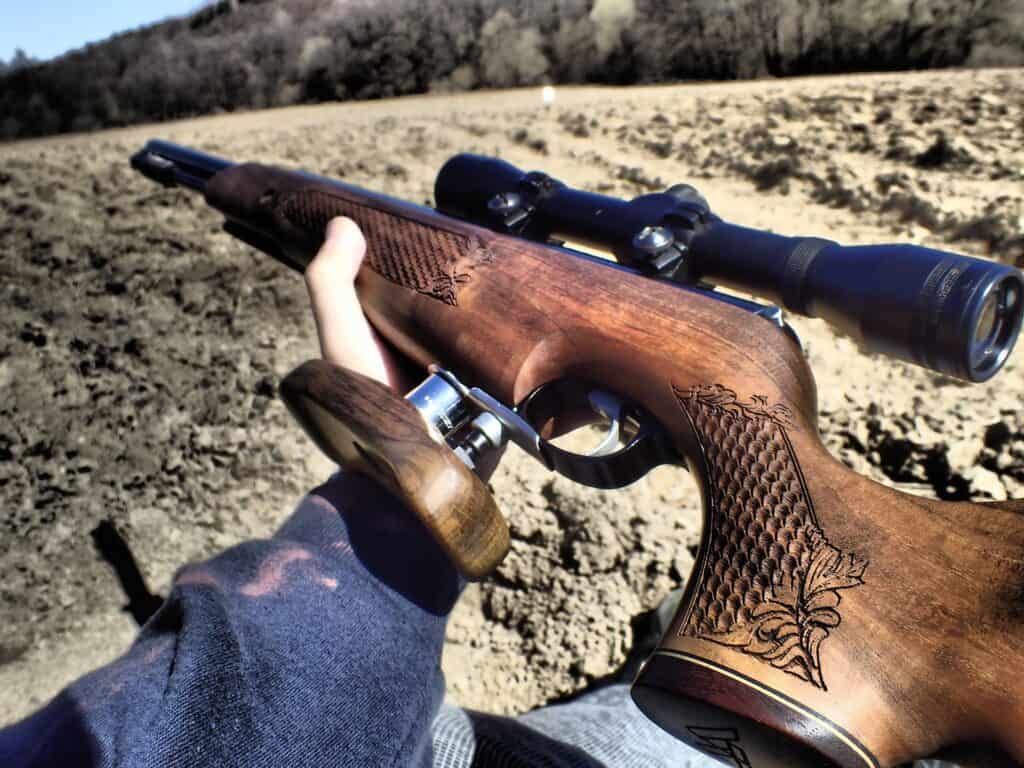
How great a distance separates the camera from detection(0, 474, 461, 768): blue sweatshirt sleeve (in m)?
0.89

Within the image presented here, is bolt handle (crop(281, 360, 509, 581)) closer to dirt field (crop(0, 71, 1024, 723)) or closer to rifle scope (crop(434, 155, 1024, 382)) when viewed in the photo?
rifle scope (crop(434, 155, 1024, 382))

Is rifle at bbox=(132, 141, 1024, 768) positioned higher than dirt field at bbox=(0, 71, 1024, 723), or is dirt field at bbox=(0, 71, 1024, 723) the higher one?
rifle at bbox=(132, 141, 1024, 768)

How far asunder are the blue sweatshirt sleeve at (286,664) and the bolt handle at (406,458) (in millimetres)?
113

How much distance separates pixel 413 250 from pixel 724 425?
0.93m

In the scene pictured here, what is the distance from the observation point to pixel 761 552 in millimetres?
1021

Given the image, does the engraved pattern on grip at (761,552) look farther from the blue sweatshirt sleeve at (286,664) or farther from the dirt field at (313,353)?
the dirt field at (313,353)

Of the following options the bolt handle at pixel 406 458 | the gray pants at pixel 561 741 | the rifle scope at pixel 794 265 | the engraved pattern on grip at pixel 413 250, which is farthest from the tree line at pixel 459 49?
the bolt handle at pixel 406 458

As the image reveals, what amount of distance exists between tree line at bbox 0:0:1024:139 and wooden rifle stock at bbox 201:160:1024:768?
559 cm

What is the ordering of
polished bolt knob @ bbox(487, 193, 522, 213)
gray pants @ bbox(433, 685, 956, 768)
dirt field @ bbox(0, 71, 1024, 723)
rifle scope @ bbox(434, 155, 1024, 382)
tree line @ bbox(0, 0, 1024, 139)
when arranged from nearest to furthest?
rifle scope @ bbox(434, 155, 1024, 382) < gray pants @ bbox(433, 685, 956, 768) < polished bolt knob @ bbox(487, 193, 522, 213) < dirt field @ bbox(0, 71, 1024, 723) < tree line @ bbox(0, 0, 1024, 139)

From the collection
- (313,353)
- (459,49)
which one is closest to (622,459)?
(313,353)

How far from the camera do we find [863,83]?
5055 mm

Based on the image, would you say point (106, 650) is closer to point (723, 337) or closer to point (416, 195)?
point (723, 337)

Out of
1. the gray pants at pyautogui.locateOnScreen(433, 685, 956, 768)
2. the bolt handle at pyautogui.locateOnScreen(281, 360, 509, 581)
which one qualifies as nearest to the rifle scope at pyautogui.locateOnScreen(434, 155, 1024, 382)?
the bolt handle at pyautogui.locateOnScreen(281, 360, 509, 581)

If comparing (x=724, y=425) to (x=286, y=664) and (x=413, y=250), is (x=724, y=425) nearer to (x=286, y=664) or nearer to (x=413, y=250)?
(x=286, y=664)
